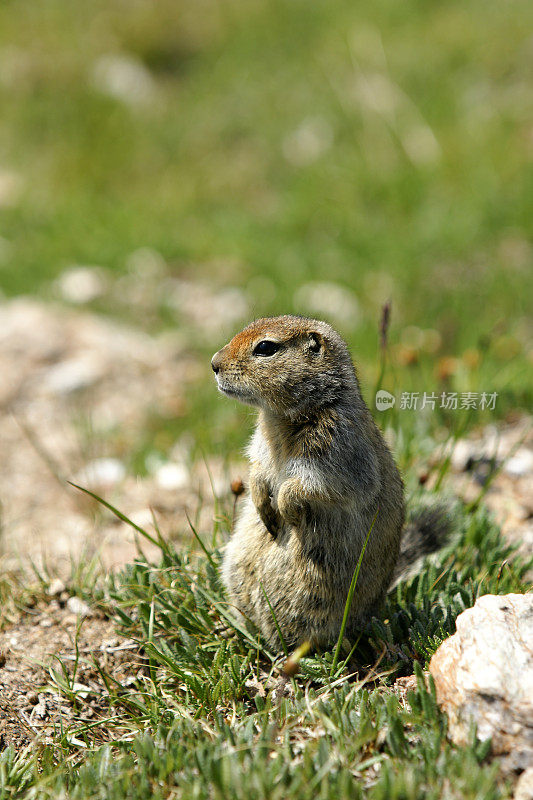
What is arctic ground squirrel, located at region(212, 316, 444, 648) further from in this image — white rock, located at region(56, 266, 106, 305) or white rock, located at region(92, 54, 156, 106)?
white rock, located at region(92, 54, 156, 106)

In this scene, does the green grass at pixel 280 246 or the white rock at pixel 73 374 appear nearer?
the green grass at pixel 280 246

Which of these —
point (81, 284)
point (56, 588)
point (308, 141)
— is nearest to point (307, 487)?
point (56, 588)

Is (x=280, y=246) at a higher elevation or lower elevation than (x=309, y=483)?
higher

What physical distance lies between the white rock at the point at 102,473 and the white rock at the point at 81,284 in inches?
111

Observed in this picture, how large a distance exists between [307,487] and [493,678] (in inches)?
37.4

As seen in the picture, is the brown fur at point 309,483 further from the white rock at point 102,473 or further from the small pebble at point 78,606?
the white rock at point 102,473

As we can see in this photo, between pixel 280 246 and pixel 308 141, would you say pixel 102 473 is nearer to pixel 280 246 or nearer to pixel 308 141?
pixel 280 246

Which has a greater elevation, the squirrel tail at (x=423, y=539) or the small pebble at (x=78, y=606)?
the squirrel tail at (x=423, y=539)

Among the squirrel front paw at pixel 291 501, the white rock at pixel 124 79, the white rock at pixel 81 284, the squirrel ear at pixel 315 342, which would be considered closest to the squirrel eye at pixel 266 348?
the squirrel ear at pixel 315 342

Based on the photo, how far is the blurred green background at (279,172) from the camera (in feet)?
25.8

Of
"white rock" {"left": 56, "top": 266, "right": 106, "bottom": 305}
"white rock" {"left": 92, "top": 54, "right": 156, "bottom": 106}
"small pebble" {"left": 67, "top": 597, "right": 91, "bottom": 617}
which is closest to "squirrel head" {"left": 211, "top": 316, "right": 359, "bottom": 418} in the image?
"small pebble" {"left": 67, "top": 597, "right": 91, "bottom": 617}

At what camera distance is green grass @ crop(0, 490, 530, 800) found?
2.42 meters

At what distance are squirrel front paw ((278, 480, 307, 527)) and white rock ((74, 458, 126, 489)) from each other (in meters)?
2.53

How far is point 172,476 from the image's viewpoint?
5176 mm
